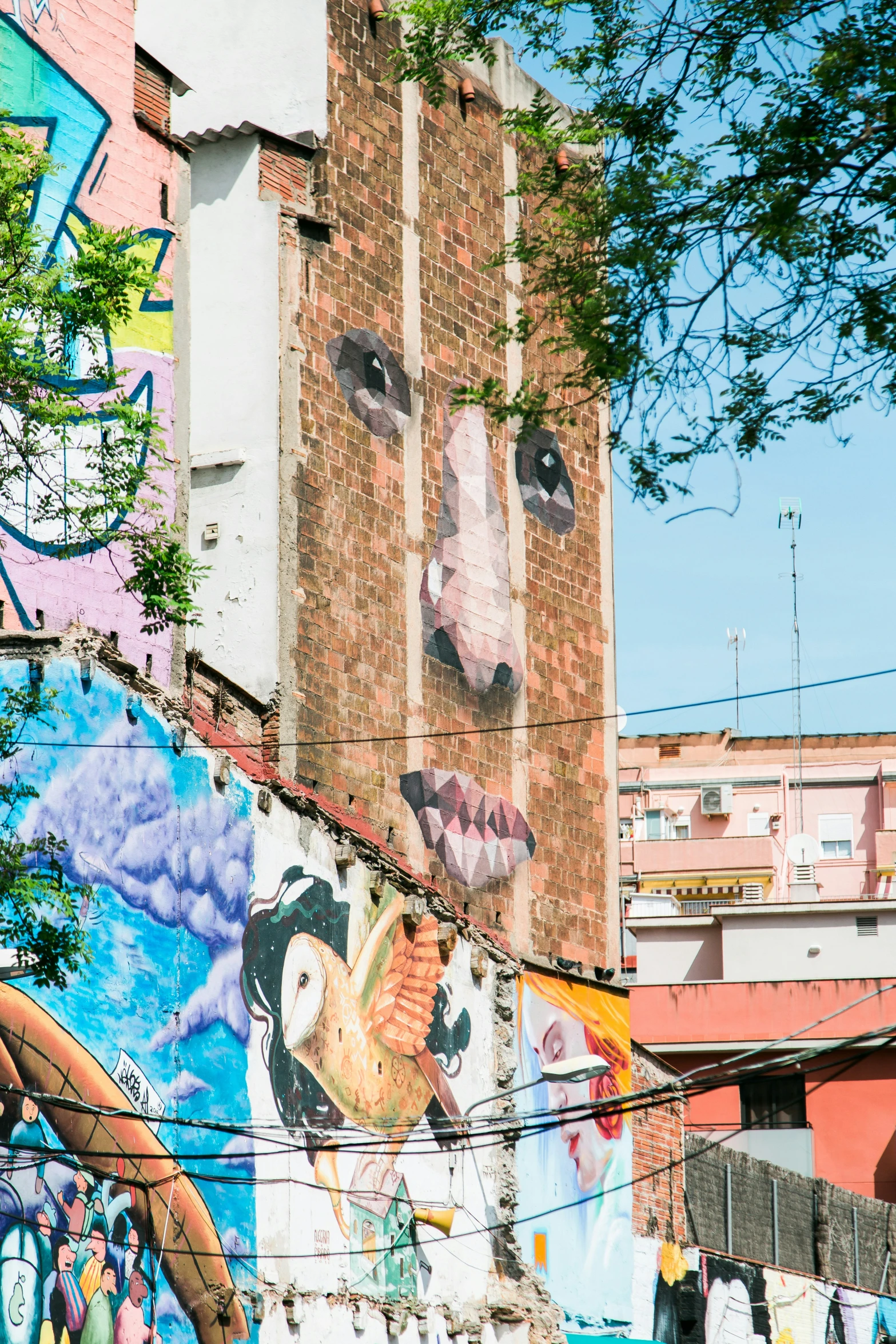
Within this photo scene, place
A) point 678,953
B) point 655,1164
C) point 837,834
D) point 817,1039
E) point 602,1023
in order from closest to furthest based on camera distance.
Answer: point 602,1023 → point 655,1164 → point 817,1039 → point 678,953 → point 837,834

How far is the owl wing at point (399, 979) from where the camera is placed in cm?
2066

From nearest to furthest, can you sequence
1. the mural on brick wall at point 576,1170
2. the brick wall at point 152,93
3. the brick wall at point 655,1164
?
the brick wall at point 152,93 < the mural on brick wall at point 576,1170 < the brick wall at point 655,1164

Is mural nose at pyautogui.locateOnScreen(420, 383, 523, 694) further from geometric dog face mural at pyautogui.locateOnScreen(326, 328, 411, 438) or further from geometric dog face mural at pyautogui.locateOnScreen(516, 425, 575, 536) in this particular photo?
geometric dog face mural at pyautogui.locateOnScreen(326, 328, 411, 438)

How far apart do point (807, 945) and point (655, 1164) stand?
1424 cm

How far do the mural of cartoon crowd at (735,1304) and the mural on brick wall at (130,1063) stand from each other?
34.8ft

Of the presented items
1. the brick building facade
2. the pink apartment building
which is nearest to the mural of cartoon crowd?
the pink apartment building

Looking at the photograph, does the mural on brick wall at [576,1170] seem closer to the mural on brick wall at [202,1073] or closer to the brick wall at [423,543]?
the brick wall at [423,543]

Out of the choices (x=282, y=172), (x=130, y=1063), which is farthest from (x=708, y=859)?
(x=130, y=1063)

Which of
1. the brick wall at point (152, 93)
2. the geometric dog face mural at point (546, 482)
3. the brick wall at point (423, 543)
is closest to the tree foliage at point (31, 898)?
the brick wall at point (423, 543)

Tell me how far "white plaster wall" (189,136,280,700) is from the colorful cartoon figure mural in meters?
4.04

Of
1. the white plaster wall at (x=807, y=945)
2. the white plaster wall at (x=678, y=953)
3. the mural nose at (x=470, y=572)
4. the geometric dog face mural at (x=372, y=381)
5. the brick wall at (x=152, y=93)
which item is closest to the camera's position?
the brick wall at (x=152, y=93)

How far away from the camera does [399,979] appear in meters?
21.2

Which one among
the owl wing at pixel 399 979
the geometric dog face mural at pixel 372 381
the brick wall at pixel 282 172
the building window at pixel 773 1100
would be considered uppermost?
the brick wall at pixel 282 172

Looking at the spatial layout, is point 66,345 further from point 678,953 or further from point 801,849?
point 801,849
